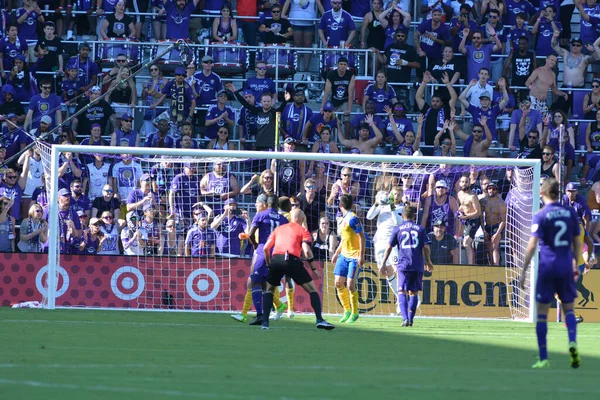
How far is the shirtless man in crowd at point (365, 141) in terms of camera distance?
2214 cm

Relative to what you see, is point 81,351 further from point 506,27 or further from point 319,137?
point 506,27

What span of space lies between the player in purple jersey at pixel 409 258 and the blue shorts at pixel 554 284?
17.8ft

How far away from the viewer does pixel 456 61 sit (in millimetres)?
24609

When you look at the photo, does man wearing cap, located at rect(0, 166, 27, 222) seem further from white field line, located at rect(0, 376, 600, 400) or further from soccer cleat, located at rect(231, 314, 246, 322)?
white field line, located at rect(0, 376, 600, 400)

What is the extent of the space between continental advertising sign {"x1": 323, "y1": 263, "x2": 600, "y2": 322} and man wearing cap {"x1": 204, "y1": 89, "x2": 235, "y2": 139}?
5.37 m

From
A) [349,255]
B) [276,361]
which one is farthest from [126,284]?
[276,361]

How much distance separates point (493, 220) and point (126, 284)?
6.79 metres

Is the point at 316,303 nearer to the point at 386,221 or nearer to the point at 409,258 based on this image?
the point at 409,258

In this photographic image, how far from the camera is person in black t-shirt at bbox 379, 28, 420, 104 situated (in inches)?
957

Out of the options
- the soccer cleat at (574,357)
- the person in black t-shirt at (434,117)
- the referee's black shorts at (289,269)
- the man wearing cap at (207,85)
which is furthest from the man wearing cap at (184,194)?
the soccer cleat at (574,357)

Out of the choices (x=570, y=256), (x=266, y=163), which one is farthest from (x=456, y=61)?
(x=570, y=256)

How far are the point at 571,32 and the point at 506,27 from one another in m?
2.04

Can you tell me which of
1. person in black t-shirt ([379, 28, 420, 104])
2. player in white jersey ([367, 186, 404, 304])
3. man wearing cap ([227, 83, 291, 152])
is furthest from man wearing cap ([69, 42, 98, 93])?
player in white jersey ([367, 186, 404, 304])

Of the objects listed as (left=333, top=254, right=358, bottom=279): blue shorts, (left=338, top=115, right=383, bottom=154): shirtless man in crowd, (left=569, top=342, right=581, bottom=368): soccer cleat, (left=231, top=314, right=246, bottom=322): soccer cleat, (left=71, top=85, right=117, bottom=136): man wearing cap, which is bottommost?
(left=231, top=314, right=246, bottom=322): soccer cleat
